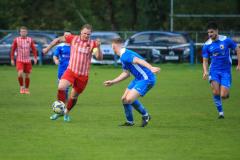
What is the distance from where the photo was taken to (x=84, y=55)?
15.8 metres

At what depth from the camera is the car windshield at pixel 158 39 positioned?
3897 cm

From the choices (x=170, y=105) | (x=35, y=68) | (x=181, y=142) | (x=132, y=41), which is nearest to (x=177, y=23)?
(x=132, y=41)

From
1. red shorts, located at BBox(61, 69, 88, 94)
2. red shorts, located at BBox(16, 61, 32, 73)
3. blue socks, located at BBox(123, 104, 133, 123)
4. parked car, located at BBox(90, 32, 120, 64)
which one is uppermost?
red shorts, located at BBox(61, 69, 88, 94)

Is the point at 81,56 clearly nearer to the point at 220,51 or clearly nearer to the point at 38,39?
the point at 220,51

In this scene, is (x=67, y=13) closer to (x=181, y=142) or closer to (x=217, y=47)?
(x=217, y=47)

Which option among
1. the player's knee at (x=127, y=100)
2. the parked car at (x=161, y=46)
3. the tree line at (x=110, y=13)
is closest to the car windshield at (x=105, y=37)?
the parked car at (x=161, y=46)

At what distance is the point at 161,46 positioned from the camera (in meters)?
38.8

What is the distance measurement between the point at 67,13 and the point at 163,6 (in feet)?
24.5

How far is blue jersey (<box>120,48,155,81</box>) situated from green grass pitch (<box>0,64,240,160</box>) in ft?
3.10

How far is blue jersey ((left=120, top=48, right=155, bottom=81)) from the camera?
14.8m

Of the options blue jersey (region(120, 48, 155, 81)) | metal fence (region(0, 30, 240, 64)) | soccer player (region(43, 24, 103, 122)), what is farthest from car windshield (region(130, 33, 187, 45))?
blue jersey (region(120, 48, 155, 81))

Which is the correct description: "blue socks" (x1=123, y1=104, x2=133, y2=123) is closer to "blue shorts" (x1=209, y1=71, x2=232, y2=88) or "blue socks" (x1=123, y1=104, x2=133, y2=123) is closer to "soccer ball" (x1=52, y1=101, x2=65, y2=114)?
"soccer ball" (x1=52, y1=101, x2=65, y2=114)

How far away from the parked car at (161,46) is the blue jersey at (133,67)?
23335mm

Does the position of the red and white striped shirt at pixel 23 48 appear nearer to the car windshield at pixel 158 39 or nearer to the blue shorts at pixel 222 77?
the blue shorts at pixel 222 77
